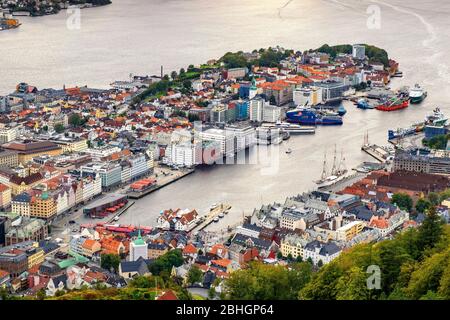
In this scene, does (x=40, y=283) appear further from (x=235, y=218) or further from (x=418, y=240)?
(x=418, y=240)

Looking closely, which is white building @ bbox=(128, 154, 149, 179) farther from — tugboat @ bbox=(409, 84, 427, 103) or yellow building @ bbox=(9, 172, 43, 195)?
tugboat @ bbox=(409, 84, 427, 103)

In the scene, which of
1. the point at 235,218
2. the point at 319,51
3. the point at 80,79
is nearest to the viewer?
the point at 235,218

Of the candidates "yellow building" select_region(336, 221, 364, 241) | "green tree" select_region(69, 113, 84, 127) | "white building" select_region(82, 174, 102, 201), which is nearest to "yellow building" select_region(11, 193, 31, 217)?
"white building" select_region(82, 174, 102, 201)

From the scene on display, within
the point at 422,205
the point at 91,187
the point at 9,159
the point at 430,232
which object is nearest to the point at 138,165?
the point at 91,187

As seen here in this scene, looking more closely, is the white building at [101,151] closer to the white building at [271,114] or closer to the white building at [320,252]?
the white building at [271,114]

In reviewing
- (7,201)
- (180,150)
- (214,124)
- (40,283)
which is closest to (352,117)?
(214,124)

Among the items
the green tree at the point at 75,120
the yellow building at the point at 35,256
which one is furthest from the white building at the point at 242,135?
the yellow building at the point at 35,256
